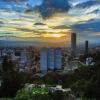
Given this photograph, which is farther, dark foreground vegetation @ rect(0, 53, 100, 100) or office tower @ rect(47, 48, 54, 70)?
office tower @ rect(47, 48, 54, 70)

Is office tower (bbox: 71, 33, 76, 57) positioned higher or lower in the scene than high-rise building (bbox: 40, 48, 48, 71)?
higher

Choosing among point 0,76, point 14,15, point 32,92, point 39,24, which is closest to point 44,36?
point 39,24

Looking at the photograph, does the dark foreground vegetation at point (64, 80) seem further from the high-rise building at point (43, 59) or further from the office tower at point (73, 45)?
the office tower at point (73, 45)

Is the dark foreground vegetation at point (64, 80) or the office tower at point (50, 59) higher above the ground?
the office tower at point (50, 59)

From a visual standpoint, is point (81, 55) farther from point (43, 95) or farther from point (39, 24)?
point (43, 95)

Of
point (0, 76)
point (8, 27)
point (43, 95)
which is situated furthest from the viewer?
point (8, 27)

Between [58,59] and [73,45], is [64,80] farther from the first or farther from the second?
[58,59]

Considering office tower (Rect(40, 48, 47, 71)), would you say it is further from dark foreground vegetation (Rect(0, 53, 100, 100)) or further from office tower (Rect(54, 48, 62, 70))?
dark foreground vegetation (Rect(0, 53, 100, 100))

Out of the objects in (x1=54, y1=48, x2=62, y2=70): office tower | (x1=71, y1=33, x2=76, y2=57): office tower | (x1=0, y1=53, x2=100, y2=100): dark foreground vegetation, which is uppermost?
(x1=71, y1=33, x2=76, y2=57): office tower

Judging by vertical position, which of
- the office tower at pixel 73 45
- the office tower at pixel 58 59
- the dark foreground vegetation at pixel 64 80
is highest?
the office tower at pixel 73 45
